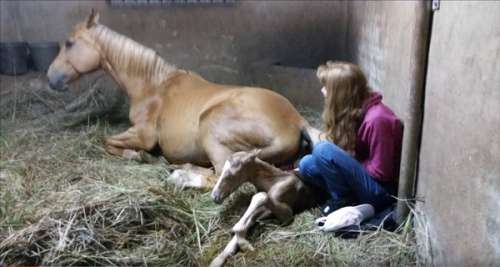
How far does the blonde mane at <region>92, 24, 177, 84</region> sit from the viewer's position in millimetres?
4379

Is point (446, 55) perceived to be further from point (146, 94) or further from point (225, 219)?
point (146, 94)

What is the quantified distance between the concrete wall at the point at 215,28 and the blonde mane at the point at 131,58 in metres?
1.45

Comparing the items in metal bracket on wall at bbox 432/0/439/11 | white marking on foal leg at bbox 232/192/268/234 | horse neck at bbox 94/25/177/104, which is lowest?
white marking on foal leg at bbox 232/192/268/234

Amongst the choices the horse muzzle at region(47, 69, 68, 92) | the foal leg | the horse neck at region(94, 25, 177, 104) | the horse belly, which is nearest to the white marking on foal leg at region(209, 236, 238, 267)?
the foal leg

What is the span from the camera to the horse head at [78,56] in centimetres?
447

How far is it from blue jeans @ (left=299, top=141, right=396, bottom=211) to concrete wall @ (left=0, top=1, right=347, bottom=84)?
306cm

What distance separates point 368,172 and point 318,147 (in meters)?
0.31

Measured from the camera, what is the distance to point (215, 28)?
19.2 ft

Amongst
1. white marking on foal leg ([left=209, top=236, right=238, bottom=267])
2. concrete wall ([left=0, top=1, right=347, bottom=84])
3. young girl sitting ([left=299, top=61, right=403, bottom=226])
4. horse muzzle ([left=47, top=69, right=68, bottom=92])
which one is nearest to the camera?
white marking on foal leg ([left=209, top=236, right=238, bottom=267])

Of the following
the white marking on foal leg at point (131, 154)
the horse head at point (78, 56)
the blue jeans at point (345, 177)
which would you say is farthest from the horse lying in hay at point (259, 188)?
the horse head at point (78, 56)

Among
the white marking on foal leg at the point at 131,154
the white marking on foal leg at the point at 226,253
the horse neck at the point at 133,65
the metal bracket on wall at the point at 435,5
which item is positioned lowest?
the white marking on foal leg at the point at 131,154

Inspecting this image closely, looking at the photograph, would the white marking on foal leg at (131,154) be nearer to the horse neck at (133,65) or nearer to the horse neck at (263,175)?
the horse neck at (133,65)

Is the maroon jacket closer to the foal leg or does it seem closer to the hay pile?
the hay pile

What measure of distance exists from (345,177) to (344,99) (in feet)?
1.45
